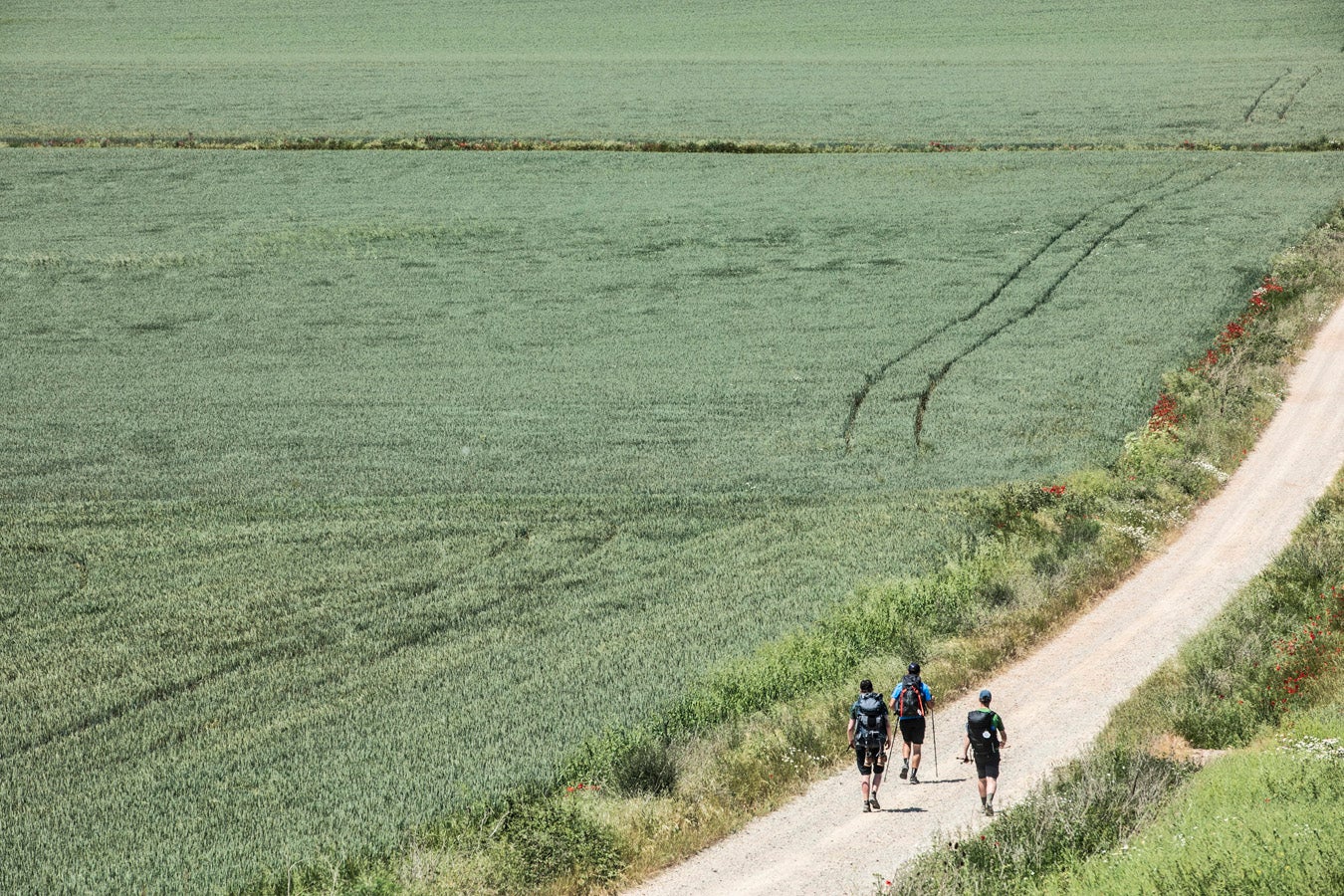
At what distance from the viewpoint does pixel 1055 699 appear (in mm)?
16688

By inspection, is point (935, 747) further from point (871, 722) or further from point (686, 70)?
point (686, 70)

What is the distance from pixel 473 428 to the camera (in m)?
27.4

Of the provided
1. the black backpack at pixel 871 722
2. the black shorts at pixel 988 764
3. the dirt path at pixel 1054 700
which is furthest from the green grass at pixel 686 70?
the black shorts at pixel 988 764

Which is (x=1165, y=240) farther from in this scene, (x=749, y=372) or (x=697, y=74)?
(x=697, y=74)

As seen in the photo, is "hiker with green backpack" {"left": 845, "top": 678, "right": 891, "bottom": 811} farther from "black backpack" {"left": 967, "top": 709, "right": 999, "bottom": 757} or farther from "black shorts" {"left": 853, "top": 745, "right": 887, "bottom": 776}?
"black backpack" {"left": 967, "top": 709, "right": 999, "bottom": 757}

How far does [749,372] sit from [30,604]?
55.2 feet

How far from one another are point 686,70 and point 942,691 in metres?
63.1

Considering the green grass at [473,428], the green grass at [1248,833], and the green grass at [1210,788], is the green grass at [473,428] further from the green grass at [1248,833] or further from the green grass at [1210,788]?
the green grass at [1248,833]

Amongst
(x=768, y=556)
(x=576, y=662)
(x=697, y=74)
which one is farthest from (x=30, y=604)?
(x=697, y=74)

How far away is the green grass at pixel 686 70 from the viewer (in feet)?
192

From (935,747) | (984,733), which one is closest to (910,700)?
(935,747)

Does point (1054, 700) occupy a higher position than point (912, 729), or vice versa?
point (912, 729)

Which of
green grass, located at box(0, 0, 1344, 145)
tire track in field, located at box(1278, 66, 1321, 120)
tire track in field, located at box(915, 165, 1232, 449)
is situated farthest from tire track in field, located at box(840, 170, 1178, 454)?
tire track in field, located at box(1278, 66, 1321, 120)

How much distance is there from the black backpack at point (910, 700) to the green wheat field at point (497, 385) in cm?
330
